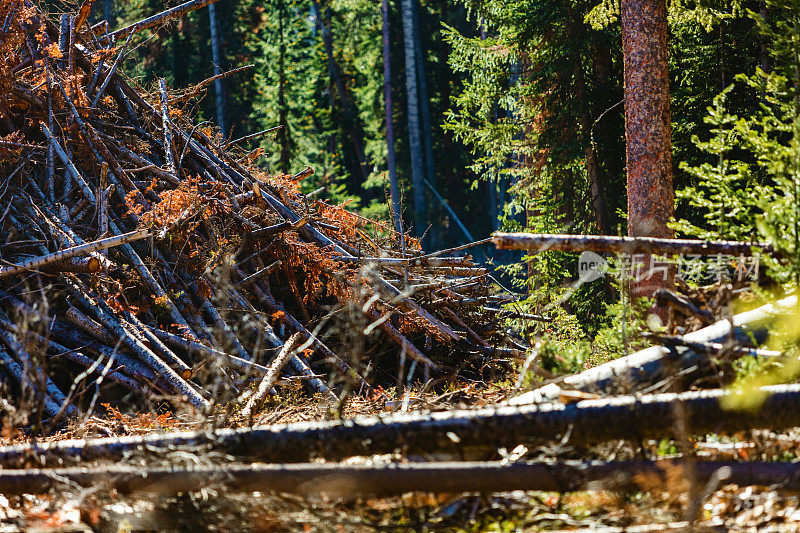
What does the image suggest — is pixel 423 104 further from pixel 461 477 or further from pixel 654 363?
pixel 461 477

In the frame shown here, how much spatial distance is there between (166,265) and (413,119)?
62.3ft

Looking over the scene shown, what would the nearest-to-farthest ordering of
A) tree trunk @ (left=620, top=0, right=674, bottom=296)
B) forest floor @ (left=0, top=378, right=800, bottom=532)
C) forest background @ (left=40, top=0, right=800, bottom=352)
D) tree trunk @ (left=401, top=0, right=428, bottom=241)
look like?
forest floor @ (left=0, top=378, right=800, bottom=532)
forest background @ (left=40, top=0, right=800, bottom=352)
tree trunk @ (left=620, top=0, right=674, bottom=296)
tree trunk @ (left=401, top=0, right=428, bottom=241)

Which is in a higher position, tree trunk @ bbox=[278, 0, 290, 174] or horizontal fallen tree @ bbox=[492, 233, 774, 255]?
tree trunk @ bbox=[278, 0, 290, 174]

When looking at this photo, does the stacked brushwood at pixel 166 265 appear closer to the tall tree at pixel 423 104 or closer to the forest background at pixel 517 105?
the forest background at pixel 517 105

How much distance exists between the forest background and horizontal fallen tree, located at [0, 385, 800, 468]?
4.81 ft

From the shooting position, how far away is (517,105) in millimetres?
12477

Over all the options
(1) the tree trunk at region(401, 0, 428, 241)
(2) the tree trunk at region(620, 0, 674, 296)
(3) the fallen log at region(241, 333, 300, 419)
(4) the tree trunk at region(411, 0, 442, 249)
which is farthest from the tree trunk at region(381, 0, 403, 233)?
(3) the fallen log at region(241, 333, 300, 419)

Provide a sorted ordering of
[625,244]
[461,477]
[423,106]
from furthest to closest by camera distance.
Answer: [423,106] < [625,244] < [461,477]

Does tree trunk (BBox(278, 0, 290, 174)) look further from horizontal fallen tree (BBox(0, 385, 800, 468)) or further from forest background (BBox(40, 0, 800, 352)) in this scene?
horizontal fallen tree (BBox(0, 385, 800, 468))

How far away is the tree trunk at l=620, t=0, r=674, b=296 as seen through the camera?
734 cm

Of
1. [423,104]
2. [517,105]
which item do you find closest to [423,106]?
[423,104]

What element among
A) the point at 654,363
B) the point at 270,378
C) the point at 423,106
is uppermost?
the point at 423,106

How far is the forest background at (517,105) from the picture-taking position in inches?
196

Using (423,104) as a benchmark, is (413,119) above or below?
below
